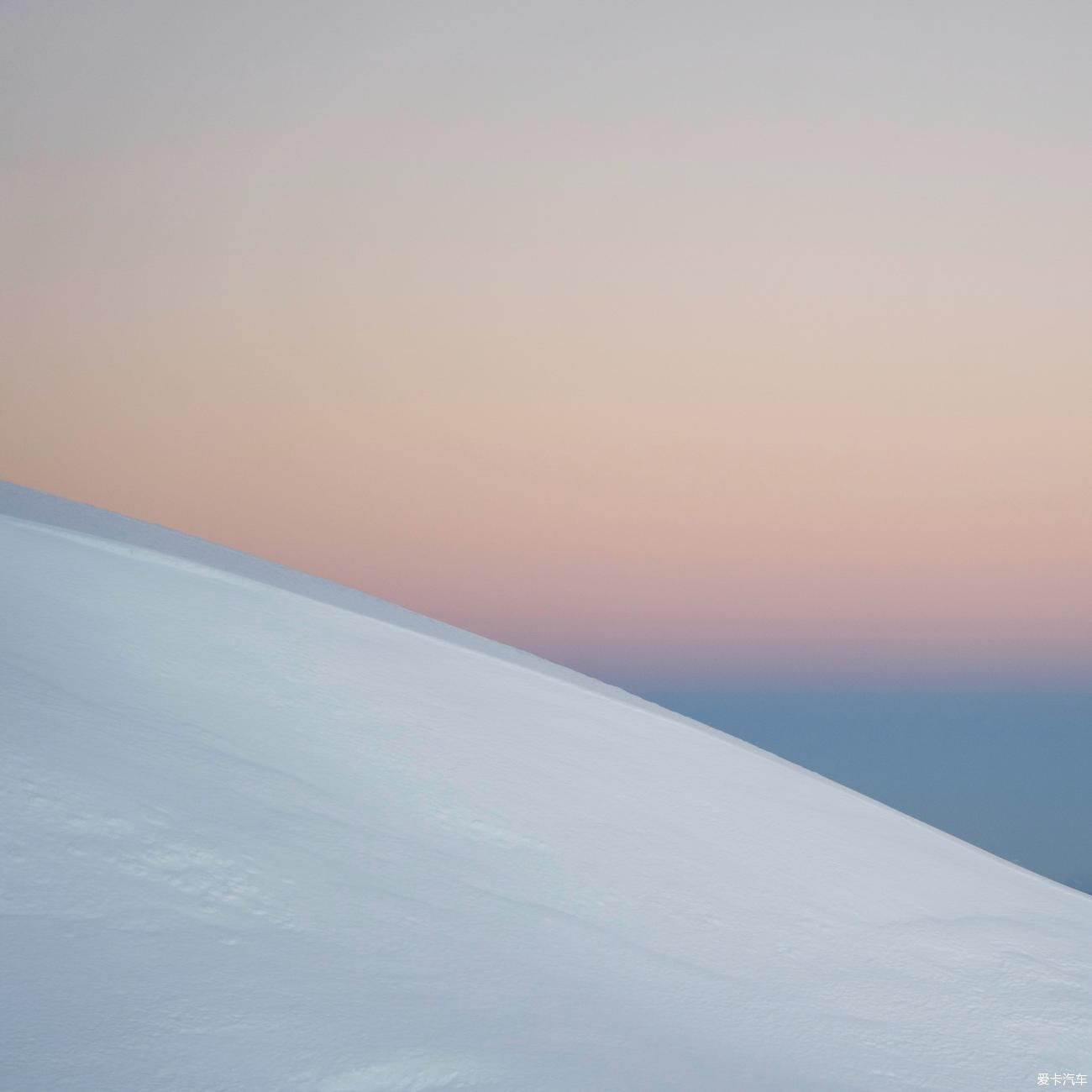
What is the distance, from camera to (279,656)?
11.9 ft

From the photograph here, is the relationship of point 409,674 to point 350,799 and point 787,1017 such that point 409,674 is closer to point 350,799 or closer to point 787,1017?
point 350,799

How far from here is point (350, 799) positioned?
2760 millimetres

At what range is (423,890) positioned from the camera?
239cm

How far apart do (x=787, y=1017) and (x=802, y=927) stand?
52 cm

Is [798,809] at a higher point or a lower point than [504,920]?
higher

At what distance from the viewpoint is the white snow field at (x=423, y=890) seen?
1803mm

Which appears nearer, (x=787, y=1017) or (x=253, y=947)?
(x=253, y=947)

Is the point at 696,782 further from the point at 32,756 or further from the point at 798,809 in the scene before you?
the point at 32,756

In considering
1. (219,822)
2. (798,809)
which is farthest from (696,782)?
(219,822)

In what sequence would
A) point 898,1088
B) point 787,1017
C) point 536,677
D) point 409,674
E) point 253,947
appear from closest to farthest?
point 253,947
point 898,1088
point 787,1017
point 409,674
point 536,677

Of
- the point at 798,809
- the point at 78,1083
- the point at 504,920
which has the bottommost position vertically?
the point at 78,1083

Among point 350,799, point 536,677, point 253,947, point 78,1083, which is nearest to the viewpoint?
point 78,1083

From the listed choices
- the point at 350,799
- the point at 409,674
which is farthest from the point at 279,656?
the point at 350,799

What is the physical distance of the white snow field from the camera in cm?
180
